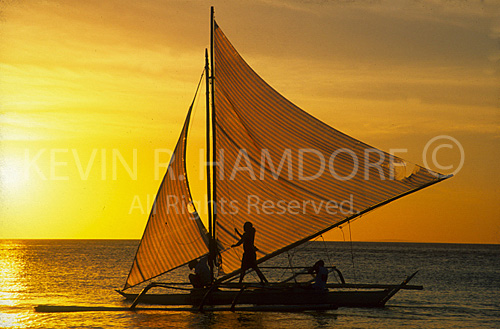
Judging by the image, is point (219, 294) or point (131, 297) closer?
point (219, 294)

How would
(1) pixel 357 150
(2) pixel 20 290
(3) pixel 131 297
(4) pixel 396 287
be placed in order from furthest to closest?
(2) pixel 20 290, (3) pixel 131 297, (4) pixel 396 287, (1) pixel 357 150

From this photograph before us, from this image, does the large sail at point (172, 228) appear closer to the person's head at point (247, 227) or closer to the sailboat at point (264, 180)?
the sailboat at point (264, 180)

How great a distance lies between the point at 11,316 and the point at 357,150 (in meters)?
13.1

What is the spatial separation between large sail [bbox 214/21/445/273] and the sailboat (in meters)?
Answer: 0.03

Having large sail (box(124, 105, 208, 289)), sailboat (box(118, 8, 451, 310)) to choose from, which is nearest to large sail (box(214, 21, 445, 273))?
sailboat (box(118, 8, 451, 310))

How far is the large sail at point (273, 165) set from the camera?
67.9ft

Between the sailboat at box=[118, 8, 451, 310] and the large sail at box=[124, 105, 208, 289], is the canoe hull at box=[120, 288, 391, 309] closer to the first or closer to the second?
the sailboat at box=[118, 8, 451, 310]

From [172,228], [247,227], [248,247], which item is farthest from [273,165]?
[172,228]

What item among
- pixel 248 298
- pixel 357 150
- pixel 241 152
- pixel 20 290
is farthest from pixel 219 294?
pixel 20 290

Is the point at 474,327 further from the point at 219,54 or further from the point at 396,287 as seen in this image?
the point at 219,54

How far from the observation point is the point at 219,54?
70.0 ft

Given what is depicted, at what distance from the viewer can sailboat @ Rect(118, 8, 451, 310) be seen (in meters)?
20.7

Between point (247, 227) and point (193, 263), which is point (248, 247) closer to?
point (247, 227)

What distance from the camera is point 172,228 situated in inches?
858
